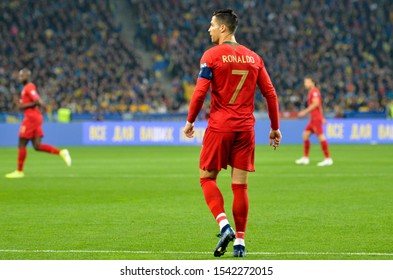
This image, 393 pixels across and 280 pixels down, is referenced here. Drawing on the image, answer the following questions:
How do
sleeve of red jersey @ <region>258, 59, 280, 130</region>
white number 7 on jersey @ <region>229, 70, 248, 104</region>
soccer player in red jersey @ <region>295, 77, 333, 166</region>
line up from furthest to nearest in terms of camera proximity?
soccer player in red jersey @ <region>295, 77, 333, 166</region>, sleeve of red jersey @ <region>258, 59, 280, 130</region>, white number 7 on jersey @ <region>229, 70, 248, 104</region>

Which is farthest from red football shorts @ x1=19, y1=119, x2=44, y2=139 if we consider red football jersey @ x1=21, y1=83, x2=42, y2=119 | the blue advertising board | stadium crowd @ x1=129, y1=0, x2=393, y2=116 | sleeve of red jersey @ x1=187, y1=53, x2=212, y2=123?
stadium crowd @ x1=129, y1=0, x2=393, y2=116

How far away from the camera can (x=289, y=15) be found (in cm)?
4875

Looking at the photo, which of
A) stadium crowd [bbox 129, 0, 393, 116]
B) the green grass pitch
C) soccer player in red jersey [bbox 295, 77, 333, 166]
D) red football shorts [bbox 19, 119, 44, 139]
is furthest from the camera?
stadium crowd [bbox 129, 0, 393, 116]

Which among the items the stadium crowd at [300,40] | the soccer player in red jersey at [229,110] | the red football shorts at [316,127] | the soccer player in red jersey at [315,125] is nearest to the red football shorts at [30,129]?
the soccer player in red jersey at [315,125]

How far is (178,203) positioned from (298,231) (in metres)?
3.87

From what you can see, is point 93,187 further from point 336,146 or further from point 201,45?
point 201,45

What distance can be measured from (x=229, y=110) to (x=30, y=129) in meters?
11.8

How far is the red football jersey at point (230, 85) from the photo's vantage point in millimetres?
8922

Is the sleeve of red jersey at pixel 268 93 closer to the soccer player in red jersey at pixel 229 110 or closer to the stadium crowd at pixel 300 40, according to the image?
the soccer player in red jersey at pixel 229 110

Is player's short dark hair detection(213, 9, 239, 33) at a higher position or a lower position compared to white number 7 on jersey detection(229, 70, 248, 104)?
higher

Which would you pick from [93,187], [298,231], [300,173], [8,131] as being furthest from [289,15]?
[298,231]

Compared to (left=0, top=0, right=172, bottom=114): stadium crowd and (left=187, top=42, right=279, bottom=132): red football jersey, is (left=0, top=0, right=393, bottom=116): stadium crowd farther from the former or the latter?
(left=187, top=42, right=279, bottom=132): red football jersey

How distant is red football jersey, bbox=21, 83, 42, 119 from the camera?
19.7 m

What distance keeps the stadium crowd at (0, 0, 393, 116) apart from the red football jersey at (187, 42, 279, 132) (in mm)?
31251
